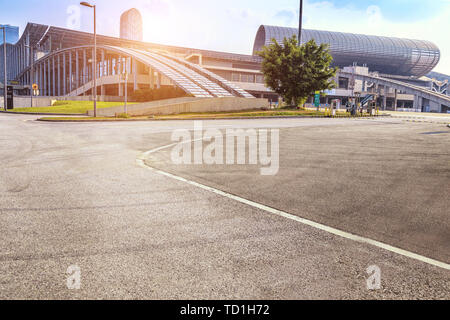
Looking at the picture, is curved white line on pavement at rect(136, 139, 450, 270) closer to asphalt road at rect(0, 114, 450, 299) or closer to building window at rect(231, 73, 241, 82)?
asphalt road at rect(0, 114, 450, 299)

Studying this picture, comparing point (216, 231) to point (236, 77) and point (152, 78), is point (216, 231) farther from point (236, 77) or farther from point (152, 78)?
point (236, 77)

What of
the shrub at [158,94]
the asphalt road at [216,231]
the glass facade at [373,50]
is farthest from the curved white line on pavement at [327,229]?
the glass facade at [373,50]

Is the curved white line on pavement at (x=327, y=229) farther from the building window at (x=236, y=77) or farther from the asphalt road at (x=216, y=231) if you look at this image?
the building window at (x=236, y=77)

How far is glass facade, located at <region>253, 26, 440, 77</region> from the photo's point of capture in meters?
131

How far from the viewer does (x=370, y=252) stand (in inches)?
149

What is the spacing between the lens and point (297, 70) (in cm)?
4022

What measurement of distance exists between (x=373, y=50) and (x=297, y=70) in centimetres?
10727

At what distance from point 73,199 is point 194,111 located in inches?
1320

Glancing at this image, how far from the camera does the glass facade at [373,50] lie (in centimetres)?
13138

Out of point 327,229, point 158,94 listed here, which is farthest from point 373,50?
point 327,229

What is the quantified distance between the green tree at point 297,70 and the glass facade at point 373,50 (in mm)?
91379

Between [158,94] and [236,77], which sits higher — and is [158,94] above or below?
below

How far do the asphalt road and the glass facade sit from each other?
12892cm

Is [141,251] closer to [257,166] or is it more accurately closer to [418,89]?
[257,166]
